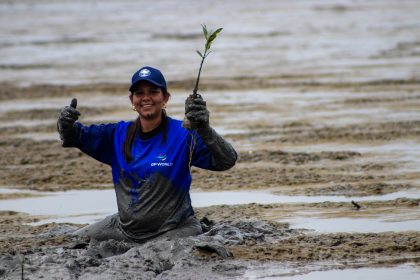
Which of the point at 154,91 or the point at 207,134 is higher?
the point at 154,91

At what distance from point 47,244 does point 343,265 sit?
7.81ft

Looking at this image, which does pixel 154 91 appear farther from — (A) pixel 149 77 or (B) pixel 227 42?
(B) pixel 227 42

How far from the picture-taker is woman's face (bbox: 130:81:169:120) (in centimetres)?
775

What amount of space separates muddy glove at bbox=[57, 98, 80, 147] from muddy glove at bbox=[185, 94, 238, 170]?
981mm

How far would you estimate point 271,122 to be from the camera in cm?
1456

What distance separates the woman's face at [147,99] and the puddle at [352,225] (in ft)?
5.42

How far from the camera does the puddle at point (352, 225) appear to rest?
8367mm

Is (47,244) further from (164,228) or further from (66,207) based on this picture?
(66,207)

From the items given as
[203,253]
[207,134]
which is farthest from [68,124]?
[203,253]

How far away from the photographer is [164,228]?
787 centimetres

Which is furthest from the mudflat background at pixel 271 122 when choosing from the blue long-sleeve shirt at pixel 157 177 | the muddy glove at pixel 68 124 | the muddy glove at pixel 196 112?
the muddy glove at pixel 196 112

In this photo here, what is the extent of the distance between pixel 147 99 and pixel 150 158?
43cm

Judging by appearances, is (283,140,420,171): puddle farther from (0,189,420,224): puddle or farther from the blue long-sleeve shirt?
the blue long-sleeve shirt

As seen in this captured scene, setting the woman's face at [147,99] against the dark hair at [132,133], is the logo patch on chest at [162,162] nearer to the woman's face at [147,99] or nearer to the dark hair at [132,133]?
the dark hair at [132,133]
